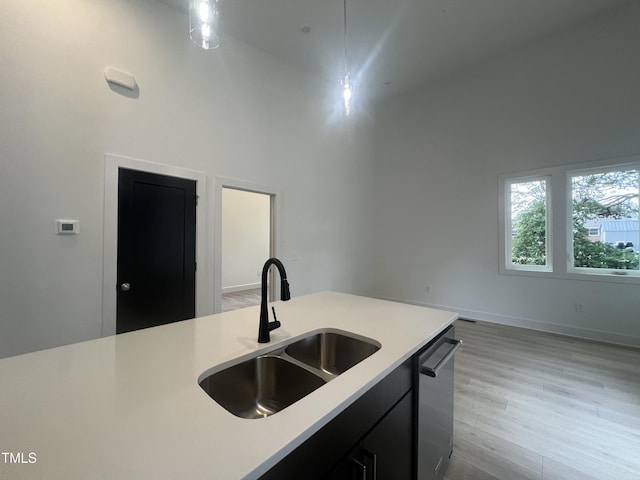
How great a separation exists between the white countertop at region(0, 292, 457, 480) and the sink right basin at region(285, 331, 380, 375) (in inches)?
3.5

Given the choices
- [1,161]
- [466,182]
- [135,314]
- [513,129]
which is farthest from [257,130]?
[513,129]

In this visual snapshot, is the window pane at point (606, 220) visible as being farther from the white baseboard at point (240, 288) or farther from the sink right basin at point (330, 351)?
the white baseboard at point (240, 288)

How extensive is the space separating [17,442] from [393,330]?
123 centimetres

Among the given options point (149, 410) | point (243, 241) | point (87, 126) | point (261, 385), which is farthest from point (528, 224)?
point (243, 241)

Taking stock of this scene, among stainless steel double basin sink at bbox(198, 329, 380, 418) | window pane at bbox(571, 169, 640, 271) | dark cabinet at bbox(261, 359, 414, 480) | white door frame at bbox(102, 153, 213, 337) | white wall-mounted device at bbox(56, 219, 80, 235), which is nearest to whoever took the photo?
dark cabinet at bbox(261, 359, 414, 480)

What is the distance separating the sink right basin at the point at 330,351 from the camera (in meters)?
1.25

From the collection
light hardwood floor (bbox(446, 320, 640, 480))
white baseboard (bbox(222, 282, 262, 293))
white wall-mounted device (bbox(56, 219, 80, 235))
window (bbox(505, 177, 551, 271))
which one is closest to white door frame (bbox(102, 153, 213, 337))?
white wall-mounted device (bbox(56, 219, 80, 235))

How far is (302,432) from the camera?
0.60 meters

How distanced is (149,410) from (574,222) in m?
5.08

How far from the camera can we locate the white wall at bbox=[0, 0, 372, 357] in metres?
2.09

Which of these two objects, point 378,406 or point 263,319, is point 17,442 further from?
point 378,406

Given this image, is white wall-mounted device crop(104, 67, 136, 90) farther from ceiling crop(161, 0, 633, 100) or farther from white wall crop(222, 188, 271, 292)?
white wall crop(222, 188, 271, 292)

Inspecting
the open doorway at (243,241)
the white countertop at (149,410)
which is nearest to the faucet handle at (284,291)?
the white countertop at (149,410)

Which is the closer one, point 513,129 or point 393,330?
point 393,330
